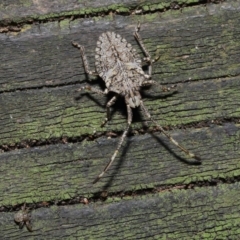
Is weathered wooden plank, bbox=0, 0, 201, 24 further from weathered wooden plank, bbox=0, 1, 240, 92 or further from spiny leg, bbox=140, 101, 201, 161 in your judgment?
spiny leg, bbox=140, 101, 201, 161

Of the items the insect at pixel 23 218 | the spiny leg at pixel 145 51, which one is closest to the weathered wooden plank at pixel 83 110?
the spiny leg at pixel 145 51

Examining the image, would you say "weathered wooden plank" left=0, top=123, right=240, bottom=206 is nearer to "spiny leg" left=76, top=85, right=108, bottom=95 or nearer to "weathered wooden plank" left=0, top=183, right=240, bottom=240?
"weathered wooden plank" left=0, top=183, right=240, bottom=240

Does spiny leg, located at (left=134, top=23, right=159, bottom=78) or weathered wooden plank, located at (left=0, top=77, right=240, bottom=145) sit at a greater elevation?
spiny leg, located at (left=134, top=23, right=159, bottom=78)

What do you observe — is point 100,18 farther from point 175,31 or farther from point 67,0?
point 175,31

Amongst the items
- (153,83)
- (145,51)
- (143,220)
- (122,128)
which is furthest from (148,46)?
(143,220)

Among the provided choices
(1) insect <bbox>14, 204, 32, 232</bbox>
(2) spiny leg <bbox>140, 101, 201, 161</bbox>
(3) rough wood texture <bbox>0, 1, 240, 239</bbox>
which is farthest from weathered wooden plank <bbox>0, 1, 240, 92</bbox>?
(1) insect <bbox>14, 204, 32, 232</bbox>

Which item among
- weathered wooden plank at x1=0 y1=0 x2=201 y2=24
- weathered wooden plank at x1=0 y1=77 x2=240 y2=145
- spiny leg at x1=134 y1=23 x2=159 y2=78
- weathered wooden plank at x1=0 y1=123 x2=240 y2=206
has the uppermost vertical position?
weathered wooden plank at x1=0 y1=0 x2=201 y2=24

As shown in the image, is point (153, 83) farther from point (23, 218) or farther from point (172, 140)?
point (23, 218)

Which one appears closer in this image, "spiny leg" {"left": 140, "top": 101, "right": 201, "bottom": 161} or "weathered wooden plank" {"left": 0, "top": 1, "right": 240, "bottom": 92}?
"spiny leg" {"left": 140, "top": 101, "right": 201, "bottom": 161}
